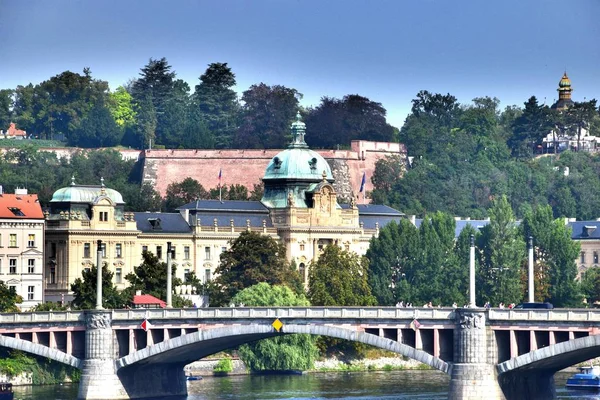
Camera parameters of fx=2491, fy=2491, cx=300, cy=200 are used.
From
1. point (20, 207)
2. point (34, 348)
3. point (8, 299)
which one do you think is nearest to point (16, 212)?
point (20, 207)

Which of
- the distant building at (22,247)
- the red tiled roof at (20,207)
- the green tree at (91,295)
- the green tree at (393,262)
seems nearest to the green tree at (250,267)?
the green tree at (393,262)

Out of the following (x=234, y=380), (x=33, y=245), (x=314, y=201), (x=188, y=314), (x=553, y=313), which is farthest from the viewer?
(x=314, y=201)

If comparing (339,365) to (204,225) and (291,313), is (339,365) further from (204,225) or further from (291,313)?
(291,313)

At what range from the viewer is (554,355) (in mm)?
118688

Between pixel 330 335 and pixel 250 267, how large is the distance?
44.8 m

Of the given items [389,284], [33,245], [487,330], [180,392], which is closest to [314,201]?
[389,284]

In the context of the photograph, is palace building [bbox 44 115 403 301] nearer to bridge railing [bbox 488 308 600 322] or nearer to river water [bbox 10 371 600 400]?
river water [bbox 10 371 600 400]

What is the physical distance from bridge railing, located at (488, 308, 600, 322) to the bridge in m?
0.05

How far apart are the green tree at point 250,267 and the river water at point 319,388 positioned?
1409 cm

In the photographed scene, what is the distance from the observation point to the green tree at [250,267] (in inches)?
6654

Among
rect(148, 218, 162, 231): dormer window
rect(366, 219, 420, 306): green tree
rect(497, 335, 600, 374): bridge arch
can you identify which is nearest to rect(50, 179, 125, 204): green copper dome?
rect(148, 218, 162, 231): dormer window

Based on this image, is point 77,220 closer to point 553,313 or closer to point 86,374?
point 86,374

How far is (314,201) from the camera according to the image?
189750 millimetres

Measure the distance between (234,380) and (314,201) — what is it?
40.9m
